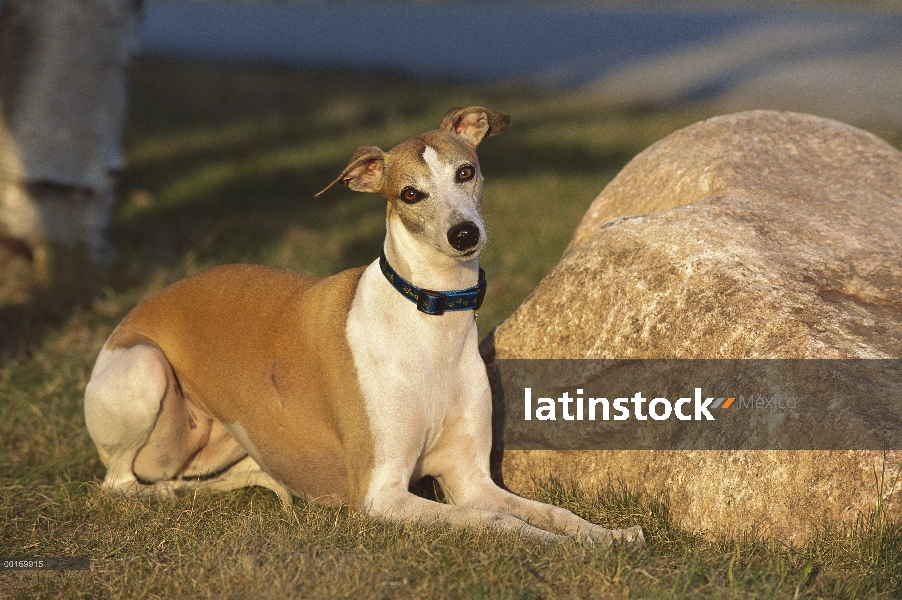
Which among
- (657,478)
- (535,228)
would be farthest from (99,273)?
(657,478)

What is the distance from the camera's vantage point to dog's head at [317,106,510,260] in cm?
432

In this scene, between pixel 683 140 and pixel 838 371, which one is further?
pixel 683 140

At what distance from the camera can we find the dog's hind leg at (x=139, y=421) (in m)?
5.14

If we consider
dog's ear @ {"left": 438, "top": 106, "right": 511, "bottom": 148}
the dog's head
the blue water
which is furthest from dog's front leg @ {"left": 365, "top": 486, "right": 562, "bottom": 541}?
the blue water

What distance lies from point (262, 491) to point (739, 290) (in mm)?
2491

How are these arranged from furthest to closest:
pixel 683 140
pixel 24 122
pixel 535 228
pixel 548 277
Answer: 1. pixel 535 228
2. pixel 24 122
3. pixel 683 140
4. pixel 548 277

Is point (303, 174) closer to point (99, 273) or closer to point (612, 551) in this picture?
point (99, 273)

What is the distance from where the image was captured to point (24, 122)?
864 centimetres

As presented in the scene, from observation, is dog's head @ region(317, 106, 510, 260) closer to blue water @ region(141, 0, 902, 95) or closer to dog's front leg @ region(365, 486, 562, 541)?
dog's front leg @ region(365, 486, 562, 541)

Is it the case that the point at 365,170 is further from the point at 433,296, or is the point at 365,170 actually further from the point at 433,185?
the point at 433,296

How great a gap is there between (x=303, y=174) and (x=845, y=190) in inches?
327

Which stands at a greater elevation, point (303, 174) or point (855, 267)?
point (855, 267)

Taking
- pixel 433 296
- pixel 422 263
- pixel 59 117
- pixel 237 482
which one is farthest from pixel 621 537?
pixel 59 117

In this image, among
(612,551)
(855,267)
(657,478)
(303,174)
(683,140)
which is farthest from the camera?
(303,174)
